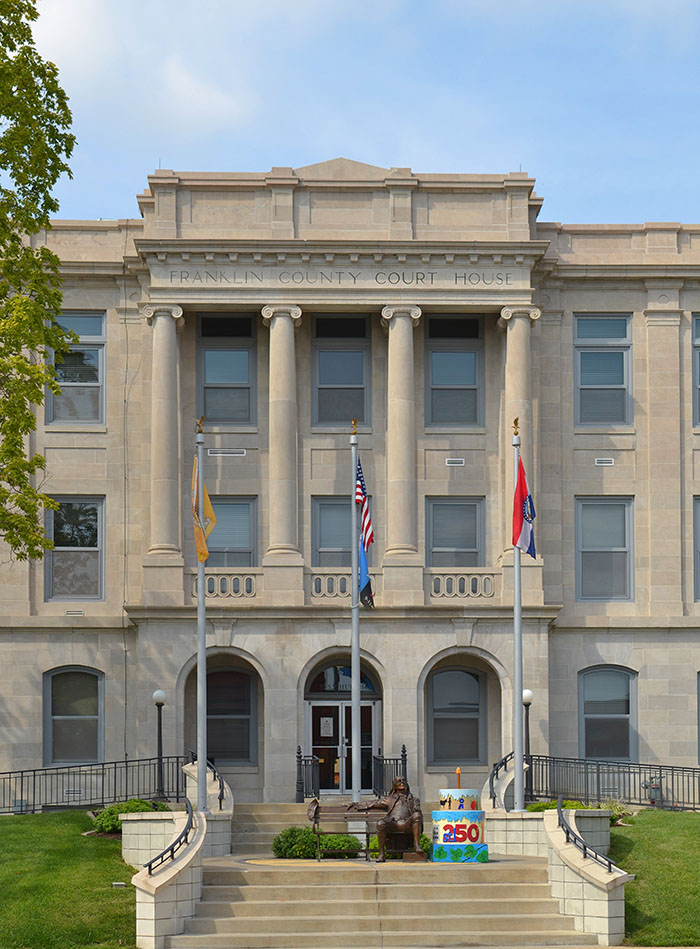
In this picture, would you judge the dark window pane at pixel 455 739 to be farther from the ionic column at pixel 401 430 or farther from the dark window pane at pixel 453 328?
the dark window pane at pixel 453 328

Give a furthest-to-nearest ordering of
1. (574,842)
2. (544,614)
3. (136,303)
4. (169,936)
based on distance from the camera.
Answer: (136,303) < (544,614) < (574,842) < (169,936)

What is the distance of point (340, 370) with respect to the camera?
123ft

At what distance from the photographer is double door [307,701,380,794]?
117ft

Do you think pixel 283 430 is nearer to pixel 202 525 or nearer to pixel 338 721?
pixel 338 721

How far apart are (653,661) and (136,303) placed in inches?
618

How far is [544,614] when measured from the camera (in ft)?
115

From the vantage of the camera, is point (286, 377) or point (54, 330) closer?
point (54, 330)

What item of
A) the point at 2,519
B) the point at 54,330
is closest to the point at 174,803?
the point at 2,519

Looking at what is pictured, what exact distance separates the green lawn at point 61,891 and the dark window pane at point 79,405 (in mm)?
12216

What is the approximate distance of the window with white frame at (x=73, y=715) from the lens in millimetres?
36406

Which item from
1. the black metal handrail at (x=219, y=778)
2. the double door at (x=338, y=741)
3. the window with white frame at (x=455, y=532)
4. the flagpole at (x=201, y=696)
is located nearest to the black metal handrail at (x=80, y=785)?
the black metal handrail at (x=219, y=778)

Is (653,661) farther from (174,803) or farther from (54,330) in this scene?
(54,330)

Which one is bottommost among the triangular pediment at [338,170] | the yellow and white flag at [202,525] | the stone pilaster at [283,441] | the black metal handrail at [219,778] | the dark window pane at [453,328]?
the black metal handrail at [219,778]

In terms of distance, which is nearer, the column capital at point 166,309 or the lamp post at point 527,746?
the lamp post at point 527,746
